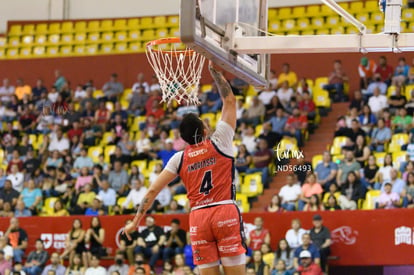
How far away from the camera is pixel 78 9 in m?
31.3

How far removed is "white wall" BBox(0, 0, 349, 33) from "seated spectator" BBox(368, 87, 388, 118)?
34.2ft

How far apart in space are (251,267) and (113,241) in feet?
13.2

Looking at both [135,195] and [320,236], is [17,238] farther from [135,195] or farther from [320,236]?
[320,236]

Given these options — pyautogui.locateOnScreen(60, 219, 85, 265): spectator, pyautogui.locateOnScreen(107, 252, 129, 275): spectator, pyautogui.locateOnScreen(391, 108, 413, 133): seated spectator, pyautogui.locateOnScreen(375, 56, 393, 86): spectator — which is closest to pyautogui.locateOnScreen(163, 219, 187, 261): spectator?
pyautogui.locateOnScreen(107, 252, 129, 275): spectator

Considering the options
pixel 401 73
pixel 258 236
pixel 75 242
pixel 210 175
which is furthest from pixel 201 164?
pixel 401 73

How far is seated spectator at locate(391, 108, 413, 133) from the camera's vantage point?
66.2 ft

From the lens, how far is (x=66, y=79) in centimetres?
3000

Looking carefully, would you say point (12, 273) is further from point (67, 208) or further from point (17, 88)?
point (17, 88)

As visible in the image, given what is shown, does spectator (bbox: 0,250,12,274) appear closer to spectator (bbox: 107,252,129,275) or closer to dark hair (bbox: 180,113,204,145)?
spectator (bbox: 107,252,129,275)

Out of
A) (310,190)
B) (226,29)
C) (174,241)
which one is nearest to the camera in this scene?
(226,29)

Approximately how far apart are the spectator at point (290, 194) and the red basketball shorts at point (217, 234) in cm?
1049

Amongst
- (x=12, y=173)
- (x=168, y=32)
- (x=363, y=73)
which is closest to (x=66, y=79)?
(x=168, y=32)

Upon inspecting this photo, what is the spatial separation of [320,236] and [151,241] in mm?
3855

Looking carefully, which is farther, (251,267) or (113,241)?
(113,241)
